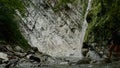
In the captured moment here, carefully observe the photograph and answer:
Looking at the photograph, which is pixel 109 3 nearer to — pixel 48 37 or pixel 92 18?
pixel 92 18

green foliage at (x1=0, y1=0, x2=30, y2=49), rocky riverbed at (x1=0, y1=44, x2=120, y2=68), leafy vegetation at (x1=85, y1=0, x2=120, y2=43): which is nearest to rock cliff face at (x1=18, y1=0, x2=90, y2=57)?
green foliage at (x1=0, y1=0, x2=30, y2=49)

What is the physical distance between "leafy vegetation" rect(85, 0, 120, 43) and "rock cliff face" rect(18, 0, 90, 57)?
126 centimetres

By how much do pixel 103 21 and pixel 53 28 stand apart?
163 inches

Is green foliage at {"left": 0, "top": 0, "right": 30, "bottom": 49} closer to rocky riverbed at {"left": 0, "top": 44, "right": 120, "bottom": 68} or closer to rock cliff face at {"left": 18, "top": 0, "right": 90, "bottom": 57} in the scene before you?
rock cliff face at {"left": 18, "top": 0, "right": 90, "bottom": 57}

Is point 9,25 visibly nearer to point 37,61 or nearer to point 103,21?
point 103,21

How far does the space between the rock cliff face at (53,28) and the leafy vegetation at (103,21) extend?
126cm

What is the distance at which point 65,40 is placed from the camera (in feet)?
65.0

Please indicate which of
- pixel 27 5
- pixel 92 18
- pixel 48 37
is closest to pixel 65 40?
pixel 48 37

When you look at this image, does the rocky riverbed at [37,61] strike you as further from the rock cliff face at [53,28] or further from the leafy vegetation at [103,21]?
the rock cliff face at [53,28]

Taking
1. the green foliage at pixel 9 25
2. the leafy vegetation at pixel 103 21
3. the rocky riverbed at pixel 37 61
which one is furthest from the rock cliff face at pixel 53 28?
the rocky riverbed at pixel 37 61

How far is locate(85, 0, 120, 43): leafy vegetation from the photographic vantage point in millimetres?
16688

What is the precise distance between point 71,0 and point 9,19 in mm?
4278

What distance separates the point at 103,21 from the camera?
17125 mm

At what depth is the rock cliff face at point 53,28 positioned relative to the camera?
1922 cm
